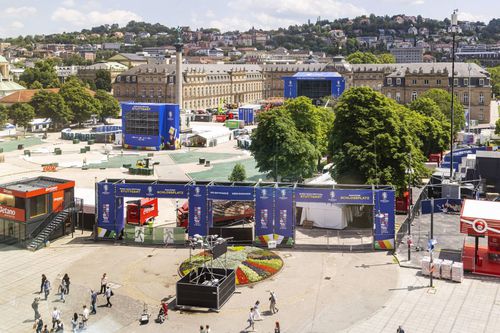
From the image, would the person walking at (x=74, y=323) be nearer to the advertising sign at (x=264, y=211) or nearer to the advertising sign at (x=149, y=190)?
the advertising sign at (x=149, y=190)

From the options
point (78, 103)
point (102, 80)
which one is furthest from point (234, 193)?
point (102, 80)

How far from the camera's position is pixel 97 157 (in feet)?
292

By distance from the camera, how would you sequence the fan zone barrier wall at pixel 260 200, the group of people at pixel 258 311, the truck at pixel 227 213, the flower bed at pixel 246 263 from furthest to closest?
the truck at pixel 227 213 < the fan zone barrier wall at pixel 260 200 < the flower bed at pixel 246 263 < the group of people at pixel 258 311

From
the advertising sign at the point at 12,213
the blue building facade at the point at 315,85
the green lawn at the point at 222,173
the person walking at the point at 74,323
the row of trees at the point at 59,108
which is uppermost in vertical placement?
the blue building facade at the point at 315,85

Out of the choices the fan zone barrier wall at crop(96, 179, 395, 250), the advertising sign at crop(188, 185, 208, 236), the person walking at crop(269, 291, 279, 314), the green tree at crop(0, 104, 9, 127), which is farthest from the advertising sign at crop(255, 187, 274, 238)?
the green tree at crop(0, 104, 9, 127)

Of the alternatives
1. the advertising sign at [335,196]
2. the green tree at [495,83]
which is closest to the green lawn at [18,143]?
the advertising sign at [335,196]

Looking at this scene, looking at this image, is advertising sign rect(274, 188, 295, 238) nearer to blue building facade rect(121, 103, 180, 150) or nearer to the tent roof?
the tent roof

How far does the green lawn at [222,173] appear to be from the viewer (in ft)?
234

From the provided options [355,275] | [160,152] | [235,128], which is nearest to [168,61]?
[235,128]

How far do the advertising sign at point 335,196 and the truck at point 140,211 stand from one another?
553 inches

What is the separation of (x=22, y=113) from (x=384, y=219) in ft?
310

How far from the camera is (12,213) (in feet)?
140

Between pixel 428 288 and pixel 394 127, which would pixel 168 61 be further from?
pixel 428 288

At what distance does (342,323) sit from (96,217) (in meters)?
22.7
